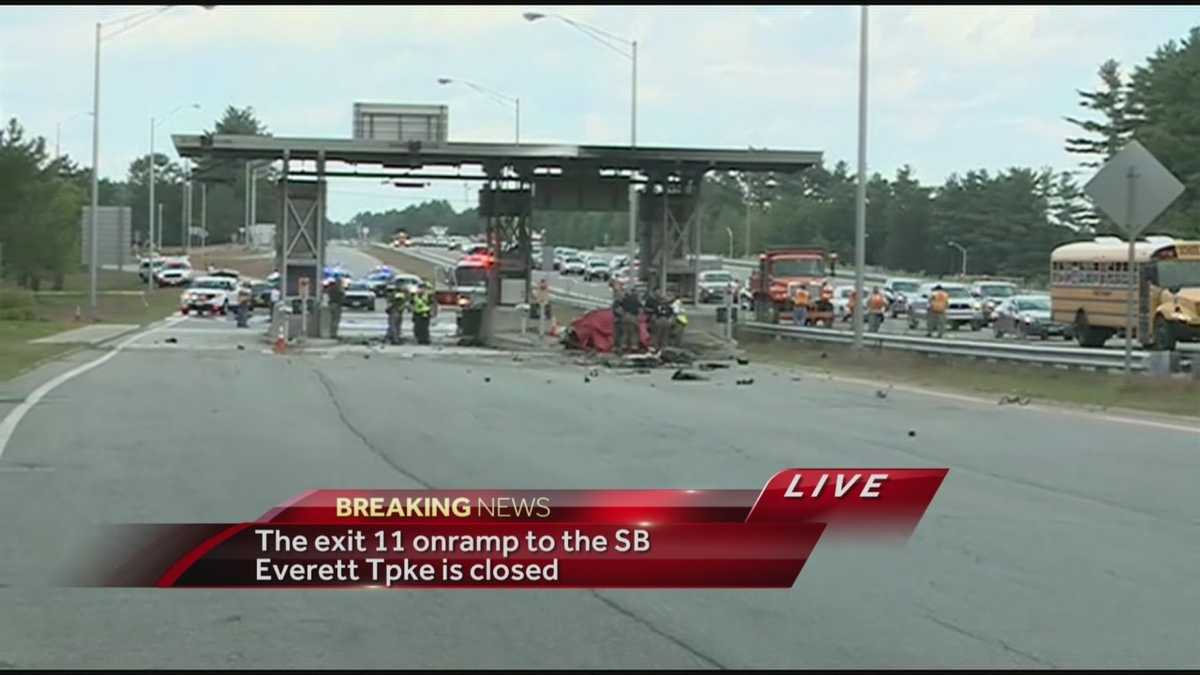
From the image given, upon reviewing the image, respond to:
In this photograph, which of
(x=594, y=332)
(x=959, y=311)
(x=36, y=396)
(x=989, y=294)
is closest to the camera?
(x=36, y=396)

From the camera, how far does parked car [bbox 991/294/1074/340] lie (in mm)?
46938

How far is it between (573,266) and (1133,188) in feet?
279

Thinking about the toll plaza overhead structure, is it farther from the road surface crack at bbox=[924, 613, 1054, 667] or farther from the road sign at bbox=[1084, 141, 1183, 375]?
the road surface crack at bbox=[924, 613, 1054, 667]

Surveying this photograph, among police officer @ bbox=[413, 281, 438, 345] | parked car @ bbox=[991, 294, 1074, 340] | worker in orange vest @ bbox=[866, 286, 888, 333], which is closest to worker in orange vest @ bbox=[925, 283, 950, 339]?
parked car @ bbox=[991, 294, 1074, 340]

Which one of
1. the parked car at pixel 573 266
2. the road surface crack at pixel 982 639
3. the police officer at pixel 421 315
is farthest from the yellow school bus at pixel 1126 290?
the parked car at pixel 573 266

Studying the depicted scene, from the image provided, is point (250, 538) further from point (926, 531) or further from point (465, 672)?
point (926, 531)

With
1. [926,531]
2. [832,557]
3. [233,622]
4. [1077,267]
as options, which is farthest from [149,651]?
[1077,267]

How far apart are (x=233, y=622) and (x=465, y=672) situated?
168cm

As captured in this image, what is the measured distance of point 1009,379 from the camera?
28484 millimetres

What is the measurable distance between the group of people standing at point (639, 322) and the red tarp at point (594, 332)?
340 mm

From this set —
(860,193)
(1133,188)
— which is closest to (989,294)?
(860,193)

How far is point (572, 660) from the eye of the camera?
303 inches

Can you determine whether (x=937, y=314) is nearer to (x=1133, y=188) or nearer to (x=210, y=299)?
(x=1133, y=188)

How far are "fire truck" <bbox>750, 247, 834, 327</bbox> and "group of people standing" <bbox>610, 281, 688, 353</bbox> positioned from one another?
49.4 ft
